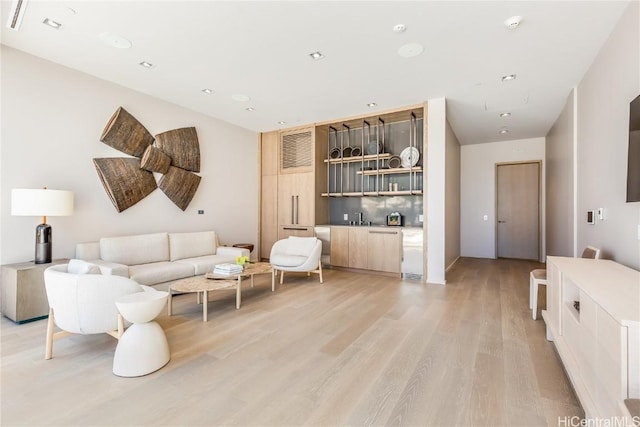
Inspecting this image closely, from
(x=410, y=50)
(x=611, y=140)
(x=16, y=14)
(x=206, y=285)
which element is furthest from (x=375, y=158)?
(x=16, y=14)

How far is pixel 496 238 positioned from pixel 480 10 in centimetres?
593

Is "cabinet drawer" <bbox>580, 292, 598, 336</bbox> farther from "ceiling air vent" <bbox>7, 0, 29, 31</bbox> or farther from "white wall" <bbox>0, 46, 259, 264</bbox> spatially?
"white wall" <bbox>0, 46, 259, 264</bbox>

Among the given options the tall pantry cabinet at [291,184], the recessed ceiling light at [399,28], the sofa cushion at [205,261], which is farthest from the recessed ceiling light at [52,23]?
the tall pantry cabinet at [291,184]

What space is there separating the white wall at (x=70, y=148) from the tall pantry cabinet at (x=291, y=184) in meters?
1.45

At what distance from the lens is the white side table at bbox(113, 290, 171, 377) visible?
204 cm

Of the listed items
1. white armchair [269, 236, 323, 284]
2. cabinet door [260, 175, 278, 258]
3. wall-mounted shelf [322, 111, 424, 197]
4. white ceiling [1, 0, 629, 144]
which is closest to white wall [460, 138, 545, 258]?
white ceiling [1, 0, 629, 144]

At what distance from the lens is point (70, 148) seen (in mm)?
3705

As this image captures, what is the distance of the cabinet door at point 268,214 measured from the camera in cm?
643

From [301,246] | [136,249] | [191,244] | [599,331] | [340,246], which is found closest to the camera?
[599,331]

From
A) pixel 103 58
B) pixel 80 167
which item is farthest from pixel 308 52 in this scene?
pixel 80 167

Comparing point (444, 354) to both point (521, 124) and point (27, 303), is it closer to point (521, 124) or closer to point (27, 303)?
point (27, 303)

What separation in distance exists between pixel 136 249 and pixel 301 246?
2406mm

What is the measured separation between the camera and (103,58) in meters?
3.44

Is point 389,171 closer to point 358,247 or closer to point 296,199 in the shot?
point 358,247
